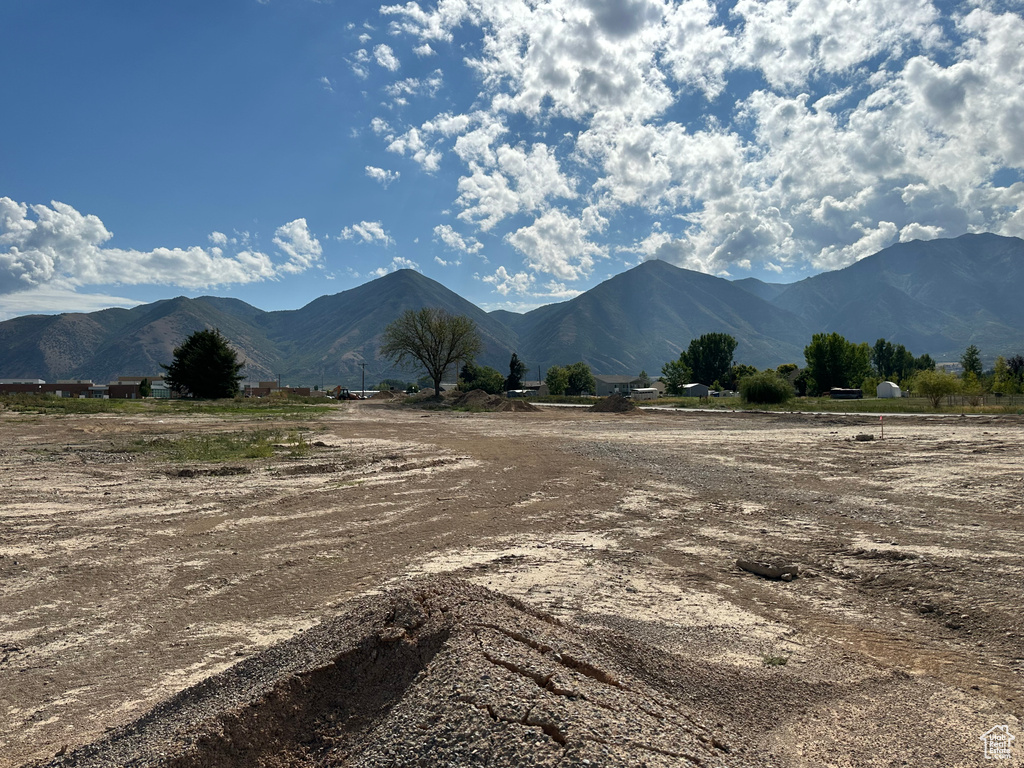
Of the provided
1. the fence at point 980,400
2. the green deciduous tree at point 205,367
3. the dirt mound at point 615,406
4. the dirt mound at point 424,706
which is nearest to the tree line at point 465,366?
the green deciduous tree at point 205,367

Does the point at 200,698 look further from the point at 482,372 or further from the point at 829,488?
the point at 482,372

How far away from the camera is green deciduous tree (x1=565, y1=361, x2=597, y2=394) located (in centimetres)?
12850

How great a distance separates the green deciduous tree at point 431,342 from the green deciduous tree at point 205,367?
2134 centimetres

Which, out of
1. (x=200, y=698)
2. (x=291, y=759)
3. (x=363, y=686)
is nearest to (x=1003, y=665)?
(x=363, y=686)

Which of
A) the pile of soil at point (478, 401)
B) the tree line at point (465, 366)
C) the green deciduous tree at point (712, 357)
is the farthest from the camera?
the green deciduous tree at point (712, 357)

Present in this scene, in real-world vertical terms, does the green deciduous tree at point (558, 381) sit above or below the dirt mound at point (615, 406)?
above

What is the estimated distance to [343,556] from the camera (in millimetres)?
8312

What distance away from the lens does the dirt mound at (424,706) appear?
2674mm

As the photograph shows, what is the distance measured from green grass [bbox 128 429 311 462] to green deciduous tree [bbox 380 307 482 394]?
2036 inches

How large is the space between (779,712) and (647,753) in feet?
6.68

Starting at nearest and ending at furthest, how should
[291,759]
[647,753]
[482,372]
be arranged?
[647,753] < [291,759] < [482,372]

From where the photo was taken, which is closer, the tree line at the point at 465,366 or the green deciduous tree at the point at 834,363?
the tree line at the point at 465,366

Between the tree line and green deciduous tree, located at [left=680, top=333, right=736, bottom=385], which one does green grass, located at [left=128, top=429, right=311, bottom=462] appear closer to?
the tree line

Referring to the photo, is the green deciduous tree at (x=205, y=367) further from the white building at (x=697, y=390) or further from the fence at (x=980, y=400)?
the fence at (x=980, y=400)
